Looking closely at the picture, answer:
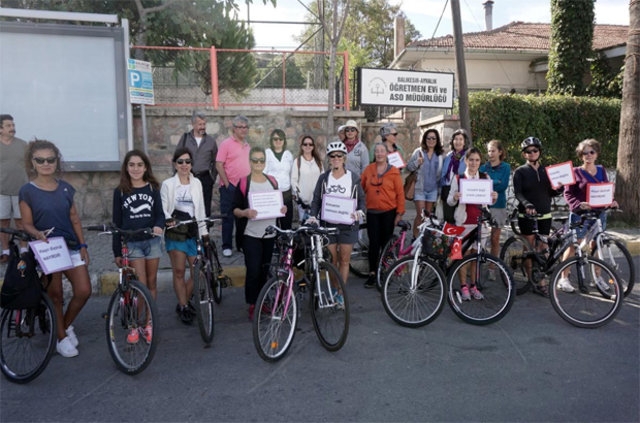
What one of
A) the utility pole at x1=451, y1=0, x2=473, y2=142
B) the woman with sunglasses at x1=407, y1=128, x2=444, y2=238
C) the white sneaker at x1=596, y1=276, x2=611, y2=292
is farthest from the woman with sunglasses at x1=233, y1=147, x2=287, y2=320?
the utility pole at x1=451, y1=0, x2=473, y2=142

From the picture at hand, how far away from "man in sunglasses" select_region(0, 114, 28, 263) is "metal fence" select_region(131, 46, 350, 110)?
342 cm

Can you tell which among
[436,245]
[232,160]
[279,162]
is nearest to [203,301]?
[279,162]

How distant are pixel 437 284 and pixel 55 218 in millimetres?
3537

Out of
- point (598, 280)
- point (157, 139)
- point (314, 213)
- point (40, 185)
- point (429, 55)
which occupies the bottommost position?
point (598, 280)

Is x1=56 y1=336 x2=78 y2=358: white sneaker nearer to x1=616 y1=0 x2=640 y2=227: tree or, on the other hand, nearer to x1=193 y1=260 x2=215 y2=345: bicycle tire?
x1=193 y1=260 x2=215 y2=345: bicycle tire

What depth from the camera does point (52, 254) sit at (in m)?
3.98

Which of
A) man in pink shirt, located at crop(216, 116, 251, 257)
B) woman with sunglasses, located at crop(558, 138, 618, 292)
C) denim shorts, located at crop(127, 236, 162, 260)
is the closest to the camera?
denim shorts, located at crop(127, 236, 162, 260)

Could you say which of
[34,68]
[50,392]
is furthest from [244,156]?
[34,68]

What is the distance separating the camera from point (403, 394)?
357 cm

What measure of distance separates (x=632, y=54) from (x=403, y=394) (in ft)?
28.1

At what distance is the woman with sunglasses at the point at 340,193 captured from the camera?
5137mm

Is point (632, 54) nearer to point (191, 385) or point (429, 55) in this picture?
point (191, 385)

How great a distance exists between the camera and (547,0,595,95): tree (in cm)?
1616

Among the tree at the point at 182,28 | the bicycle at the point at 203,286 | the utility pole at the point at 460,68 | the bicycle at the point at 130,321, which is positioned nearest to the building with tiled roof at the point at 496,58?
the tree at the point at 182,28
